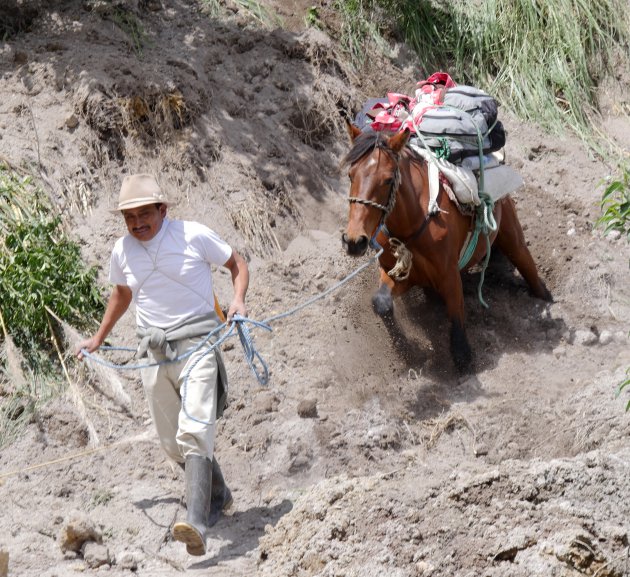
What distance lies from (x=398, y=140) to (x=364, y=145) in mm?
245

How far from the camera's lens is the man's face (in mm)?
5520

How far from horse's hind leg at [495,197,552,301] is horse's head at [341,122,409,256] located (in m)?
1.65

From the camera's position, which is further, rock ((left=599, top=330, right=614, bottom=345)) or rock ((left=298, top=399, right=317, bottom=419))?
rock ((left=599, top=330, right=614, bottom=345))

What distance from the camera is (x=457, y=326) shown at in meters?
7.79

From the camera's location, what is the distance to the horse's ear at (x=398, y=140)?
717 centimetres

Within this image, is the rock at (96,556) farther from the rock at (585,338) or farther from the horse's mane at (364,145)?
the rock at (585,338)

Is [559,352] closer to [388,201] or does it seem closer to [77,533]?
[388,201]

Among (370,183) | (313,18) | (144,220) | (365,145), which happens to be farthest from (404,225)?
(313,18)

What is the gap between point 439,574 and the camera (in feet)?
14.0

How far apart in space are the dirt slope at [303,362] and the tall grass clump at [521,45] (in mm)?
400

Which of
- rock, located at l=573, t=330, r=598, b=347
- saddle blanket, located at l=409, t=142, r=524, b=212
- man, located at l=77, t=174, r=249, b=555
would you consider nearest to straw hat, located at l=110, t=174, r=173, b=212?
man, located at l=77, t=174, r=249, b=555

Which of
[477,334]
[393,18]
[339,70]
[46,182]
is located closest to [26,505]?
[46,182]

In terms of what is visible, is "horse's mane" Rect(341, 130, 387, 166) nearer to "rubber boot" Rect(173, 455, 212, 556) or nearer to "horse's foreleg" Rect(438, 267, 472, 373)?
"horse's foreleg" Rect(438, 267, 472, 373)

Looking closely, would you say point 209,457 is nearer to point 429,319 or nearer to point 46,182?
point 429,319
